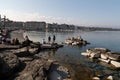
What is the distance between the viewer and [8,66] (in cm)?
1755

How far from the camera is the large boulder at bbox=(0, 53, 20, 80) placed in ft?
55.0

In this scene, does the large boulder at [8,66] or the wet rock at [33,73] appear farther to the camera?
the large boulder at [8,66]

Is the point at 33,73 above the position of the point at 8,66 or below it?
below

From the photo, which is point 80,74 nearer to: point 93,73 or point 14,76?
point 93,73

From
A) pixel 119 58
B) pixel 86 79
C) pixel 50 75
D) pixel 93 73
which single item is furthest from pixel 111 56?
pixel 50 75

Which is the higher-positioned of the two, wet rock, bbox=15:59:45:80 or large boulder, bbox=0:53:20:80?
large boulder, bbox=0:53:20:80

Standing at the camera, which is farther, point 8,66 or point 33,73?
point 8,66

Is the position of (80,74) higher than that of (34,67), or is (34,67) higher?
(34,67)

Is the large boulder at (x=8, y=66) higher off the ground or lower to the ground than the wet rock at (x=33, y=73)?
higher

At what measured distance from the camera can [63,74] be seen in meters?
21.8

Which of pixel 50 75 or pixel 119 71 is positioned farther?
pixel 119 71

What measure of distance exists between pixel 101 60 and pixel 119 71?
7174 millimetres

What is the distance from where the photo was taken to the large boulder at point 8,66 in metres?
16.8

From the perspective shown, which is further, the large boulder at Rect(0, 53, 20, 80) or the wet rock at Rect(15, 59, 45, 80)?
the large boulder at Rect(0, 53, 20, 80)
